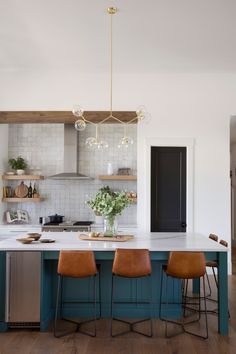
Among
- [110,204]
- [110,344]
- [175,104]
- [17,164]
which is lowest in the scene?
[110,344]

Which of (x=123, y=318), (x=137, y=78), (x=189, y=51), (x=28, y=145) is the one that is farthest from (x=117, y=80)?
(x=123, y=318)

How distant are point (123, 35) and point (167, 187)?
273cm

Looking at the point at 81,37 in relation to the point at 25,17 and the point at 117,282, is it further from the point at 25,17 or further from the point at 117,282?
the point at 117,282

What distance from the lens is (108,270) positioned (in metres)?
3.88

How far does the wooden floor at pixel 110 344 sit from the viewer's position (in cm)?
309

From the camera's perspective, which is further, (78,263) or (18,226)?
(18,226)

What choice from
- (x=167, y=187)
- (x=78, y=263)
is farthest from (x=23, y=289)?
(x=167, y=187)

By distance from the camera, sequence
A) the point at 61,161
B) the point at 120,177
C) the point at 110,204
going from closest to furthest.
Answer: the point at 110,204
the point at 120,177
the point at 61,161

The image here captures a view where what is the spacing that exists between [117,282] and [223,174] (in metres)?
3.09

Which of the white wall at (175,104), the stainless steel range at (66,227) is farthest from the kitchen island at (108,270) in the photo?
the white wall at (175,104)

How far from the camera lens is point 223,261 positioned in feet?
11.4

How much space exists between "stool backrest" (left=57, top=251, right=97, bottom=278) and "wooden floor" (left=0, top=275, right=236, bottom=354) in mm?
638

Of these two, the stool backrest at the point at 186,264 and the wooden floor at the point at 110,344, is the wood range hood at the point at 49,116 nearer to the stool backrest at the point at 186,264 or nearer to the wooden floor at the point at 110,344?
the stool backrest at the point at 186,264

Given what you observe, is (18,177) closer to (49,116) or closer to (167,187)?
(49,116)
